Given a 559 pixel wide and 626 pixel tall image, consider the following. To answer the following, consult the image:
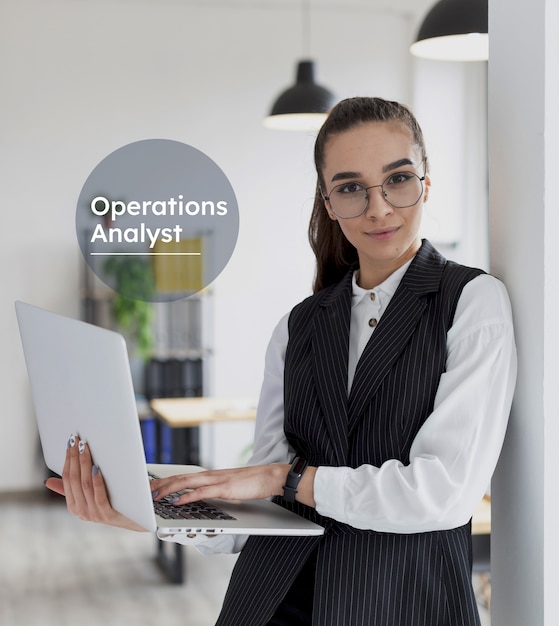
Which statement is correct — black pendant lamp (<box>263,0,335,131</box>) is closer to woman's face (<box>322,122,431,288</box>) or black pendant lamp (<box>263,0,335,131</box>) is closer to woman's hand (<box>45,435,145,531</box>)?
woman's face (<box>322,122,431,288</box>)

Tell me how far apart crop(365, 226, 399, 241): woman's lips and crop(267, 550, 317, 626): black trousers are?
1.54 ft

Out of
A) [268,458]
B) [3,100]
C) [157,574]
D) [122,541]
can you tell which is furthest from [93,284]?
[268,458]

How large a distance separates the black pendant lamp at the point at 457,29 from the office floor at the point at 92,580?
204 centimetres

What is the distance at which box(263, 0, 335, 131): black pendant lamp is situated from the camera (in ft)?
12.0

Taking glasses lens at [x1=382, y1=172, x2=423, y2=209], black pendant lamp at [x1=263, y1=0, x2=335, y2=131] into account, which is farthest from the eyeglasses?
black pendant lamp at [x1=263, y1=0, x2=335, y2=131]

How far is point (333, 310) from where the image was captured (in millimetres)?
1408

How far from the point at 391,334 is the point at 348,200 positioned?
207mm

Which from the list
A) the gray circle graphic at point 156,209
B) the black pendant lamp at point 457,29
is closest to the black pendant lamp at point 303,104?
the black pendant lamp at point 457,29

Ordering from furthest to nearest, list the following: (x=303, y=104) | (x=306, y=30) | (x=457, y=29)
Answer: (x=306, y=30) < (x=303, y=104) < (x=457, y=29)

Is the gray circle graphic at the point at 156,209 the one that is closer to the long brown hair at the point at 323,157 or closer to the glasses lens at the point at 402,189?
the long brown hair at the point at 323,157

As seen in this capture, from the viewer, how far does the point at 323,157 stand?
4.50 feet

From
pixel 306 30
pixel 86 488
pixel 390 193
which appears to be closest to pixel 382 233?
pixel 390 193

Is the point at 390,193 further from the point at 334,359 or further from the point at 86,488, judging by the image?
the point at 86,488

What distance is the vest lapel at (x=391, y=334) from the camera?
48.9 inches
